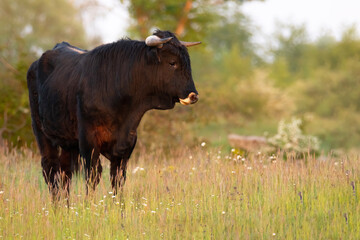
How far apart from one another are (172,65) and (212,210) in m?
1.85

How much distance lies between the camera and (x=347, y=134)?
2992 cm

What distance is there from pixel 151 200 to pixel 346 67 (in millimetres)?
34231

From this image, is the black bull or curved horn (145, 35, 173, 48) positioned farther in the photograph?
the black bull

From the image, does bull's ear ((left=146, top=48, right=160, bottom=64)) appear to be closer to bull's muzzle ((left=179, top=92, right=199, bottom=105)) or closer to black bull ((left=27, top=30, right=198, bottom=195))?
black bull ((left=27, top=30, right=198, bottom=195))

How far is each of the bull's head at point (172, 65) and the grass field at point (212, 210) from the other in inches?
43.5

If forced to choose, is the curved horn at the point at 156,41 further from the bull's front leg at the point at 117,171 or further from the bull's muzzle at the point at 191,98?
the bull's front leg at the point at 117,171

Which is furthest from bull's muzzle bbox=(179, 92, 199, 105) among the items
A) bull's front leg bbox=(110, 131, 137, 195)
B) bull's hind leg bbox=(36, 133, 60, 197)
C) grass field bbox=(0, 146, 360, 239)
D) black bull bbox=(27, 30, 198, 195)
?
bull's hind leg bbox=(36, 133, 60, 197)

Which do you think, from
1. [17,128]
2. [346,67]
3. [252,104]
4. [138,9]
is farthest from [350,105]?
[17,128]

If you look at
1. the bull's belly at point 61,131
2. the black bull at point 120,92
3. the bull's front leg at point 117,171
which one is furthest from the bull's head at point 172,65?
the bull's belly at point 61,131

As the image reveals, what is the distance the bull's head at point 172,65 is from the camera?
635cm

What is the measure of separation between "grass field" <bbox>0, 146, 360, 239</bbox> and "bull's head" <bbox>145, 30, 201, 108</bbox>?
3.63 ft

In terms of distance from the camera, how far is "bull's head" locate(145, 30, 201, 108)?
635cm

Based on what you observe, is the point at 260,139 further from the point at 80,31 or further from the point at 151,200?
the point at 80,31

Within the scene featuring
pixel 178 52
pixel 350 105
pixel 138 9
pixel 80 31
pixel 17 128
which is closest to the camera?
pixel 178 52
